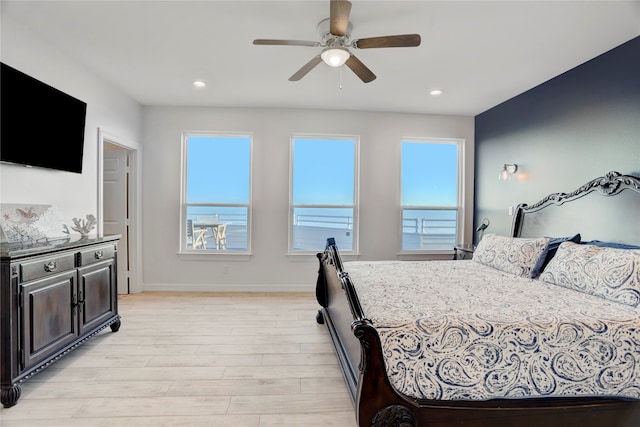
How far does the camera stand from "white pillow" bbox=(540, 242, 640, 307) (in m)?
2.06

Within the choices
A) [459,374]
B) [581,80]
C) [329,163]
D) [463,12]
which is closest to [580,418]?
[459,374]

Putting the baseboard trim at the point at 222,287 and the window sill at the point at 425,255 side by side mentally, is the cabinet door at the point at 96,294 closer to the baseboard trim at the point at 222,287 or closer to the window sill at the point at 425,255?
the baseboard trim at the point at 222,287

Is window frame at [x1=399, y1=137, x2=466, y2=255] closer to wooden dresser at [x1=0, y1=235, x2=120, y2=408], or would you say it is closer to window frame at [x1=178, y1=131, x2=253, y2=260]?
window frame at [x1=178, y1=131, x2=253, y2=260]

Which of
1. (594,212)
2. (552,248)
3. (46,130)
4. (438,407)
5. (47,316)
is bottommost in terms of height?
(438,407)

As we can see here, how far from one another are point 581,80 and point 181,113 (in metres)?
4.82

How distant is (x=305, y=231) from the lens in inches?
189

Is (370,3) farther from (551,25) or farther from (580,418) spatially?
(580,418)

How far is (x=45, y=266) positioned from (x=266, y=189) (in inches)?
110

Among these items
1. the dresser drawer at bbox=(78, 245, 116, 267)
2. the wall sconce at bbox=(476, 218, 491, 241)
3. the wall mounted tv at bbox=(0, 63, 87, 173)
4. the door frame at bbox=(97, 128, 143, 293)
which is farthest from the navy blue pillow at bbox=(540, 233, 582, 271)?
the door frame at bbox=(97, 128, 143, 293)

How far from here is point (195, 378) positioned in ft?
7.71

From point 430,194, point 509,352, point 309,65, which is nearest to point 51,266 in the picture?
point 309,65

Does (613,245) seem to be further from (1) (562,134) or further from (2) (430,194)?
(2) (430,194)

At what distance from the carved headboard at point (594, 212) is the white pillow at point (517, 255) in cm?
46

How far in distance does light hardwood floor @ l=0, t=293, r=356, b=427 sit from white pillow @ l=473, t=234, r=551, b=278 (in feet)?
6.07
